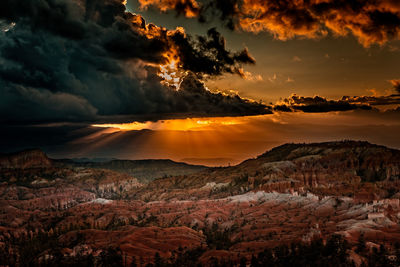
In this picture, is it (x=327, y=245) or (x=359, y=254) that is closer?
(x=359, y=254)

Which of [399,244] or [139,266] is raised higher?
[399,244]

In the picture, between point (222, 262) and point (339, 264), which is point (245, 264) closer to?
point (222, 262)

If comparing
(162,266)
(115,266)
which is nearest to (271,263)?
(162,266)

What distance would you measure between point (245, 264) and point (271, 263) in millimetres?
11879

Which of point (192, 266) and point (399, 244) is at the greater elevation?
point (399, 244)

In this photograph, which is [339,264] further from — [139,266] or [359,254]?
[139,266]

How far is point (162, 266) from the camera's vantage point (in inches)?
7835

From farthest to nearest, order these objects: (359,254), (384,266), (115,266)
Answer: (115,266) < (359,254) < (384,266)

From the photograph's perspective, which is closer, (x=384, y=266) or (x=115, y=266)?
(x=384, y=266)

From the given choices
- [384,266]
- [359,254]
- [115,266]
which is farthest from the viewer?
[115,266]

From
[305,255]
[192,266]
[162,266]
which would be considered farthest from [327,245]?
[162,266]

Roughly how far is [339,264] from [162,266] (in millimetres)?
81614

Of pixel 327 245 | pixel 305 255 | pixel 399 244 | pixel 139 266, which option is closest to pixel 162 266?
pixel 139 266

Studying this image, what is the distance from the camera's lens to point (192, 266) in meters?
199
